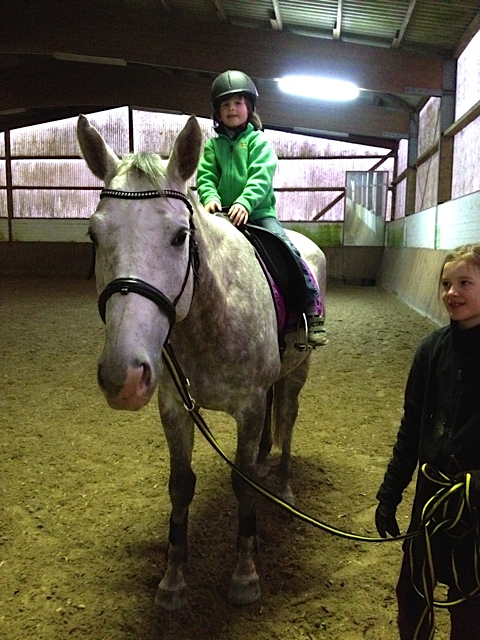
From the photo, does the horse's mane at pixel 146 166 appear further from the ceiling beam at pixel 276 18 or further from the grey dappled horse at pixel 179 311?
the ceiling beam at pixel 276 18

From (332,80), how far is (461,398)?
989 cm

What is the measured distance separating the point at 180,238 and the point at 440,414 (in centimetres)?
87

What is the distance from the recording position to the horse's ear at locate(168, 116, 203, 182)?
59.6 inches

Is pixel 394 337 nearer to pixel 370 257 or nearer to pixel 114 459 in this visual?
pixel 114 459

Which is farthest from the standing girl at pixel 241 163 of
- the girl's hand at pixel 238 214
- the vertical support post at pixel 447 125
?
the vertical support post at pixel 447 125

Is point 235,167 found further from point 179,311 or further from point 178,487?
point 178,487

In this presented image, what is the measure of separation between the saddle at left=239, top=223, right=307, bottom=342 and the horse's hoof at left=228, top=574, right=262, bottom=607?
3.35 feet

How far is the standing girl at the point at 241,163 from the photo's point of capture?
241 centimetres

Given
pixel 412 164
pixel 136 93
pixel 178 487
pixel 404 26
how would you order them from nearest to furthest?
1. pixel 178 487
2. pixel 404 26
3. pixel 412 164
4. pixel 136 93

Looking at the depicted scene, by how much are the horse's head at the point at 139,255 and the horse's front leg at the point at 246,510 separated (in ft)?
2.06

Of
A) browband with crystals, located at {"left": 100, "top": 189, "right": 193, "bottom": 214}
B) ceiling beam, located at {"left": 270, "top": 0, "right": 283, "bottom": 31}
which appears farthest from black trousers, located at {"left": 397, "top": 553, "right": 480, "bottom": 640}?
ceiling beam, located at {"left": 270, "top": 0, "right": 283, "bottom": 31}

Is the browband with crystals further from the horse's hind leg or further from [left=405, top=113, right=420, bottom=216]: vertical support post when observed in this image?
[left=405, top=113, right=420, bottom=216]: vertical support post

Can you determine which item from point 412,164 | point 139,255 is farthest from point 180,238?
point 412,164

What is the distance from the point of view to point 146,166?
4.77 feet
